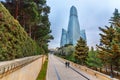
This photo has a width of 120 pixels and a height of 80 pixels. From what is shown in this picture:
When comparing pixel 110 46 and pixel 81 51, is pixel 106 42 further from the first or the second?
pixel 81 51

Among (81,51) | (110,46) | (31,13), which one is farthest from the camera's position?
(81,51)

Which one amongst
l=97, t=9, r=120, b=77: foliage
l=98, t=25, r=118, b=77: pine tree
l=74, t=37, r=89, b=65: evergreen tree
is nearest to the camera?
l=97, t=9, r=120, b=77: foliage

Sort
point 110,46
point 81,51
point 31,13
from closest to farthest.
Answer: point 31,13 → point 110,46 → point 81,51

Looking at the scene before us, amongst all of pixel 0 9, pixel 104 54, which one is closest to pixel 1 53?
pixel 0 9

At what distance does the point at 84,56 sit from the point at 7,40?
215 feet

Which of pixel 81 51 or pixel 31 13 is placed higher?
pixel 31 13

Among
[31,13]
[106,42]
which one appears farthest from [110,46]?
[31,13]

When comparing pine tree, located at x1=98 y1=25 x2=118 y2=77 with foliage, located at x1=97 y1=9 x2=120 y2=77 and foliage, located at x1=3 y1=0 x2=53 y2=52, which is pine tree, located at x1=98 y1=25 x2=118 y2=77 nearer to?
foliage, located at x1=97 y1=9 x2=120 y2=77

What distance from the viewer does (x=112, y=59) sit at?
184 ft

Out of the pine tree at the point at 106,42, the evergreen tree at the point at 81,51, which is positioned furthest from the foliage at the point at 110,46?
the evergreen tree at the point at 81,51

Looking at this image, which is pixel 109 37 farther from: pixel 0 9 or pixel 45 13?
pixel 0 9

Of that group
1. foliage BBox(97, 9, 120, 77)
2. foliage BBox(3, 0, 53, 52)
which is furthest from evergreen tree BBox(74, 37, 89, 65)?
foliage BBox(97, 9, 120, 77)

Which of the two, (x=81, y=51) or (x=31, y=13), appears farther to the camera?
(x=81, y=51)

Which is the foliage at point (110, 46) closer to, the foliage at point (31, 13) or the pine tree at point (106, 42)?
the pine tree at point (106, 42)
